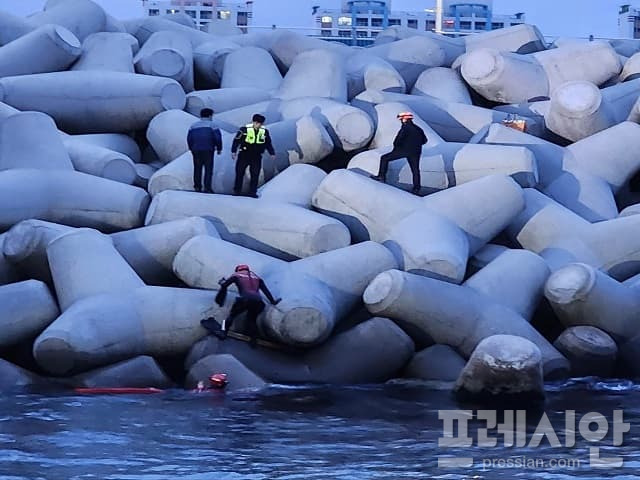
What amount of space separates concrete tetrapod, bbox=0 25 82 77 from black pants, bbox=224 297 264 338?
6.95m

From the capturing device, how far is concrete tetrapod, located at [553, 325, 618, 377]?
12.3 metres

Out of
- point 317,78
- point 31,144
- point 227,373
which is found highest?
point 317,78

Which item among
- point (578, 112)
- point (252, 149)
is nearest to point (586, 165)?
point (578, 112)

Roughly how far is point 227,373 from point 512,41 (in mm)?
10683

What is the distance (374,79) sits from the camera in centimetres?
1816

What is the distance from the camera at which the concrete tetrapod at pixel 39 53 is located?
57.3ft

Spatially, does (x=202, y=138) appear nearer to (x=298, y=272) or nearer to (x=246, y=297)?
(x=298, y=272)

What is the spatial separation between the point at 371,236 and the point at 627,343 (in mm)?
2802

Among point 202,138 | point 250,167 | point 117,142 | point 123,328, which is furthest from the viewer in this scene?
point 117,142

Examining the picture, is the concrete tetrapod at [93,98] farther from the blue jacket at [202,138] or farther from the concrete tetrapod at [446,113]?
the concrete tetrapod at [446,113]

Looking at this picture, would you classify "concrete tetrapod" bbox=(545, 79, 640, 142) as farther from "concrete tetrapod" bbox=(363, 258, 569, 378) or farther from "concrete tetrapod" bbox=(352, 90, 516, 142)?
"concrete tetrapod" bbox=(363, 258, 569, 378)

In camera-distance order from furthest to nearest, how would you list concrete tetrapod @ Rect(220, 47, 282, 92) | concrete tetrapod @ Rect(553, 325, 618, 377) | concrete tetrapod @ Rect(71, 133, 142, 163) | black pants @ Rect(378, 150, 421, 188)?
concrete tetrapod @ Rect(220, 47, 282, 92), concrete tetrapod @ Rect(71, 133, 142, 163), black pants @ Rect(378, 150, 421, 188), concrete tetrapod @ Rect(553, 325, 618, 377)

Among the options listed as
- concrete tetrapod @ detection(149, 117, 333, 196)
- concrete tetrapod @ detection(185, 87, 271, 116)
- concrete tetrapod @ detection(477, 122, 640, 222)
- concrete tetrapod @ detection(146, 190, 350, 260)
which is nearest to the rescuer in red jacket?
concrete tetrapod @ detection(146, 190, 350, 260)

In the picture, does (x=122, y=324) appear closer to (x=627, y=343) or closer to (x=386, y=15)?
(x=627, y=343)
